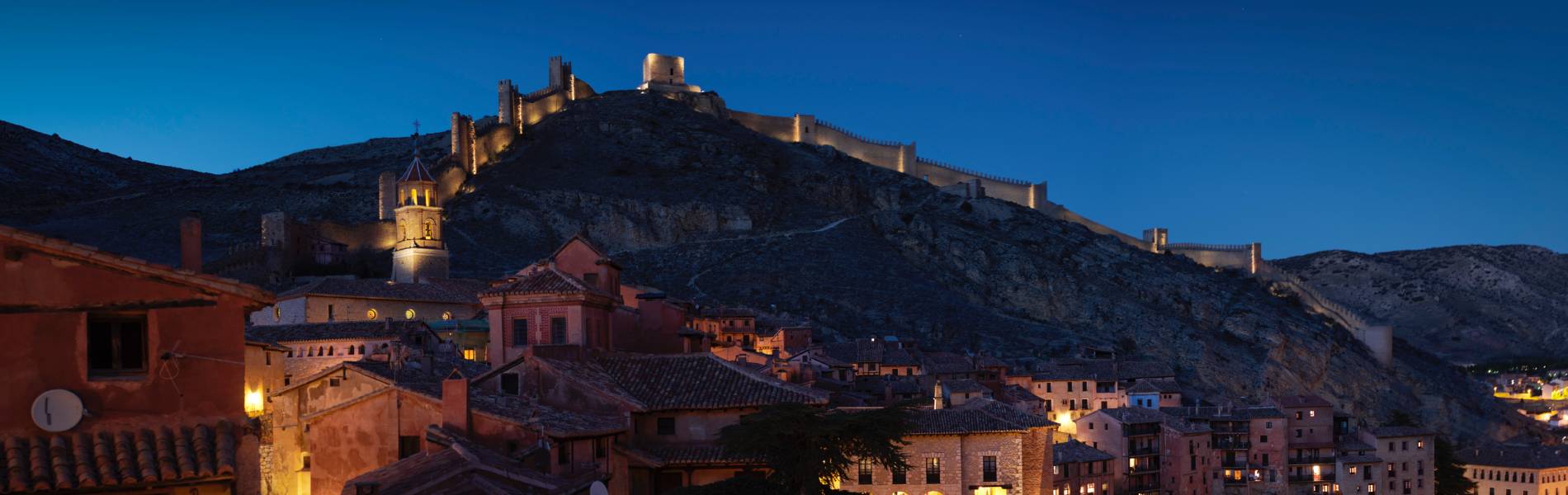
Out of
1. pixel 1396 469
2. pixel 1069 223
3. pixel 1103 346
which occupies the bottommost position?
pixel 1396 469

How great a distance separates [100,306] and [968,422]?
1273 inches

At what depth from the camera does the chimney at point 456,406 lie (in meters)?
25.6

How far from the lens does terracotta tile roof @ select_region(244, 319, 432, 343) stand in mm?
51312

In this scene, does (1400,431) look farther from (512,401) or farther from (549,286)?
(512,401)

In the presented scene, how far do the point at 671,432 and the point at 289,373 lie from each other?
20.9 metres

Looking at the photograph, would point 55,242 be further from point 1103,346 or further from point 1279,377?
point 1279,377

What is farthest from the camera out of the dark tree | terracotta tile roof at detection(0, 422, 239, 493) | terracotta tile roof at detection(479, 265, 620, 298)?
terracotta tile roof at detection(479, 265, 620, 298)

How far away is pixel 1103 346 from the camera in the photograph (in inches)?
4144

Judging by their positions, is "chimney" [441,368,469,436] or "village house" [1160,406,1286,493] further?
"village house" [1160,406,1286,493]

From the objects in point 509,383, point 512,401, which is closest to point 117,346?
point 512,401

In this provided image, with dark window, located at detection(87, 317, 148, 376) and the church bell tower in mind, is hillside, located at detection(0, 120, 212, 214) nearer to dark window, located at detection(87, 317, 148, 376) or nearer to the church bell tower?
the church bell tower

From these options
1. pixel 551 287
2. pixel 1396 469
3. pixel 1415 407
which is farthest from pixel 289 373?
pixel 1415 407

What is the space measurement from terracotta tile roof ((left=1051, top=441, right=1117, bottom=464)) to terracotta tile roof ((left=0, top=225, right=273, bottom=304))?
5009 centimetres

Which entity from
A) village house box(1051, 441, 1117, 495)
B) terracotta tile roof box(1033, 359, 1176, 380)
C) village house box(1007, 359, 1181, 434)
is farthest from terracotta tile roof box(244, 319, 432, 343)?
terracotta tile roof box(1033, 359, 1176, 380)
